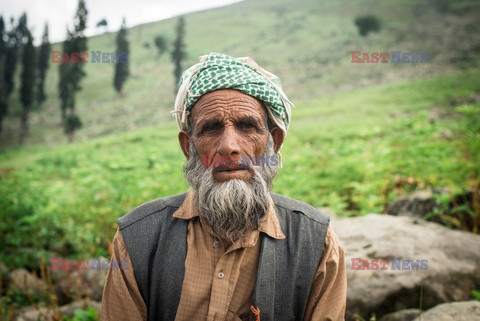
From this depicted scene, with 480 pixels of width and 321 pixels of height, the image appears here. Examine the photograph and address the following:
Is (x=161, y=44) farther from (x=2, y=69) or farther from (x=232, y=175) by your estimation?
(x=232, y=175)

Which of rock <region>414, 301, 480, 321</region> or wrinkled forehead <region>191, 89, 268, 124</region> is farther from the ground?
wrinkled forehead <region>191, 89, 268, 124</region>

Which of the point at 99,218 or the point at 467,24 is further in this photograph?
the point at 467,24

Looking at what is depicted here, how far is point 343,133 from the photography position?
13758 millimetres

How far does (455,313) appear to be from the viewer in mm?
2520

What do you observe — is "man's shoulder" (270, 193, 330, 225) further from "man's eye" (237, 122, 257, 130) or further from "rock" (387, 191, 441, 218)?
"rock" (387, 191, 441, 218)

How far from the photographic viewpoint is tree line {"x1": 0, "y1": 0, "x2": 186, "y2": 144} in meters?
32.1

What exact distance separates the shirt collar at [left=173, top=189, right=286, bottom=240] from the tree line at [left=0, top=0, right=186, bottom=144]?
1051 inches

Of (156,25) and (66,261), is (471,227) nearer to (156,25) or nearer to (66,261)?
(66,261)

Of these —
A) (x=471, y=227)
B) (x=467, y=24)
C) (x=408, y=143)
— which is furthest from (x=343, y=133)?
(x=467, y=24)

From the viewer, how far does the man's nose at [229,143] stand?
193 cm

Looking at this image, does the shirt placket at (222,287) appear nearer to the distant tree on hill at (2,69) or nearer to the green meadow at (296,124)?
the green meadow at (296,124)

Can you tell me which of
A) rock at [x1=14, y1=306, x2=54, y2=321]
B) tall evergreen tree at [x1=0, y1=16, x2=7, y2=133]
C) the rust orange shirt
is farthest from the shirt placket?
tall evergreen tree at [x1=0, y1=16, x2=7, y2=133]

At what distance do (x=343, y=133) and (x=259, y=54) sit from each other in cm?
3527

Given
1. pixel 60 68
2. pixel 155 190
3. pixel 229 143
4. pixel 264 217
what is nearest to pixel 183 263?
pixel 264 217
